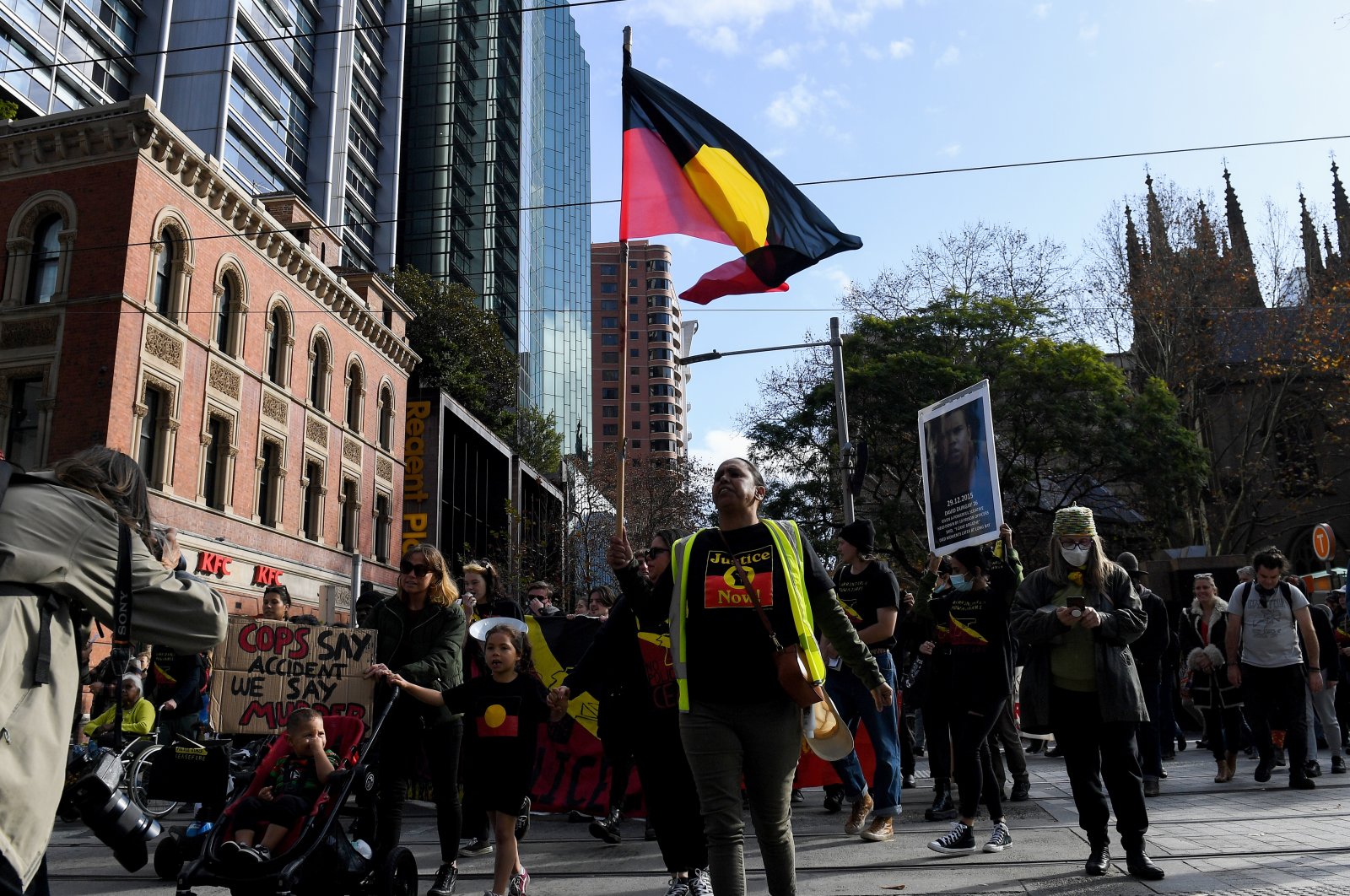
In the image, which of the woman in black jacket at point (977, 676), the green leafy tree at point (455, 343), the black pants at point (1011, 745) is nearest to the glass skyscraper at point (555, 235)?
the green leafy tree at point (455, 343)

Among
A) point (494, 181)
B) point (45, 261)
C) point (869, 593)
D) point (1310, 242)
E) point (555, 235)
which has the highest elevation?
point (555, 235)

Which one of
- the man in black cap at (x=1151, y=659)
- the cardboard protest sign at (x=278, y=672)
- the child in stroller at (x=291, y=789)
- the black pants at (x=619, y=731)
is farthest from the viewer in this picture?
the man in black cap at (x=1151, y=659)

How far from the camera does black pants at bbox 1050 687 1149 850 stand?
5.39 m

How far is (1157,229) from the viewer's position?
3738 cm

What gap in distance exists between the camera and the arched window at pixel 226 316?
26.7m

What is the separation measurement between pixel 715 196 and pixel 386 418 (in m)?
30.3

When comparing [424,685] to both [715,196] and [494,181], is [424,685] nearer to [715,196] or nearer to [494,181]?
[715,196]

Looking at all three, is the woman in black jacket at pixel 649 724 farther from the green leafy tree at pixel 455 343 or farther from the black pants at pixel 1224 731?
the green leafy tree at pixel 455 343

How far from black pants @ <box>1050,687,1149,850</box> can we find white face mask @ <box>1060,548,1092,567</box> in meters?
0.72

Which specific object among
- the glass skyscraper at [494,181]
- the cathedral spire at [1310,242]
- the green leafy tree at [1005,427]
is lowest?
the green leafy tree at [1005,427]

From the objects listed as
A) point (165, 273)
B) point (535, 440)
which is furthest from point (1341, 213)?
point (165, 273)

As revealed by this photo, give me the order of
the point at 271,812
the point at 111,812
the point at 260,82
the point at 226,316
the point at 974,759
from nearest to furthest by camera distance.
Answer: the point at 111,812 < the point at 271,812 < the point at 974,759 < the point at 226,316 < the point at 260,82

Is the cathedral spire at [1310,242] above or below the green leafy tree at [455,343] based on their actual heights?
above

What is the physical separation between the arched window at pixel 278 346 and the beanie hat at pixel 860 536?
25.2 metres
